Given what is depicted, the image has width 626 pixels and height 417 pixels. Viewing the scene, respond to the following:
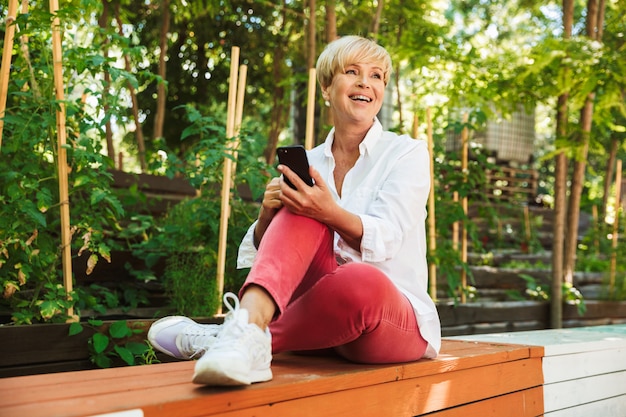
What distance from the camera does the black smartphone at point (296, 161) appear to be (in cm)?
179

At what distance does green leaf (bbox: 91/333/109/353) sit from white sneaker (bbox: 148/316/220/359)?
69cm

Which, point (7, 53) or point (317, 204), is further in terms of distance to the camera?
point (7, 53)

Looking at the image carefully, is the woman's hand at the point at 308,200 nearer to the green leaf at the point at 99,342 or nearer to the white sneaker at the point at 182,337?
the white sneaker at the point at 182,337

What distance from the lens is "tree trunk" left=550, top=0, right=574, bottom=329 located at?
4.90 meters

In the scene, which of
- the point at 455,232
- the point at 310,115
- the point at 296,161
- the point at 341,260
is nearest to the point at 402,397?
the point at 341,260

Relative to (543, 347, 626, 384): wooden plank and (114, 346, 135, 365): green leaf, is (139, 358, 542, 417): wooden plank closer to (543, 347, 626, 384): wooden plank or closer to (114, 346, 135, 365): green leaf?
(543, 347, 626, 384): wooden plank

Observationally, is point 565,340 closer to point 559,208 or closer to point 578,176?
point 559,208

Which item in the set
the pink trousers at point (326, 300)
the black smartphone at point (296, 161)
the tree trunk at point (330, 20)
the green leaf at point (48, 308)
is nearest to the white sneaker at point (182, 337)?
the pink trousers at point (326, 300)

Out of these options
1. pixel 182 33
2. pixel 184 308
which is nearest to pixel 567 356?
pixel 184 308

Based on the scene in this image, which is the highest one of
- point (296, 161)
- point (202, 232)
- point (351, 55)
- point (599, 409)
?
point (351, 55)

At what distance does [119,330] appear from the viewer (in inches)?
102

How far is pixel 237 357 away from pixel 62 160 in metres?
1.56

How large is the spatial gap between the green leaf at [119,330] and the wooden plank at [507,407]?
1212 mm

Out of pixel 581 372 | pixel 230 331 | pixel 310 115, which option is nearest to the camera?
pixel 230 331
